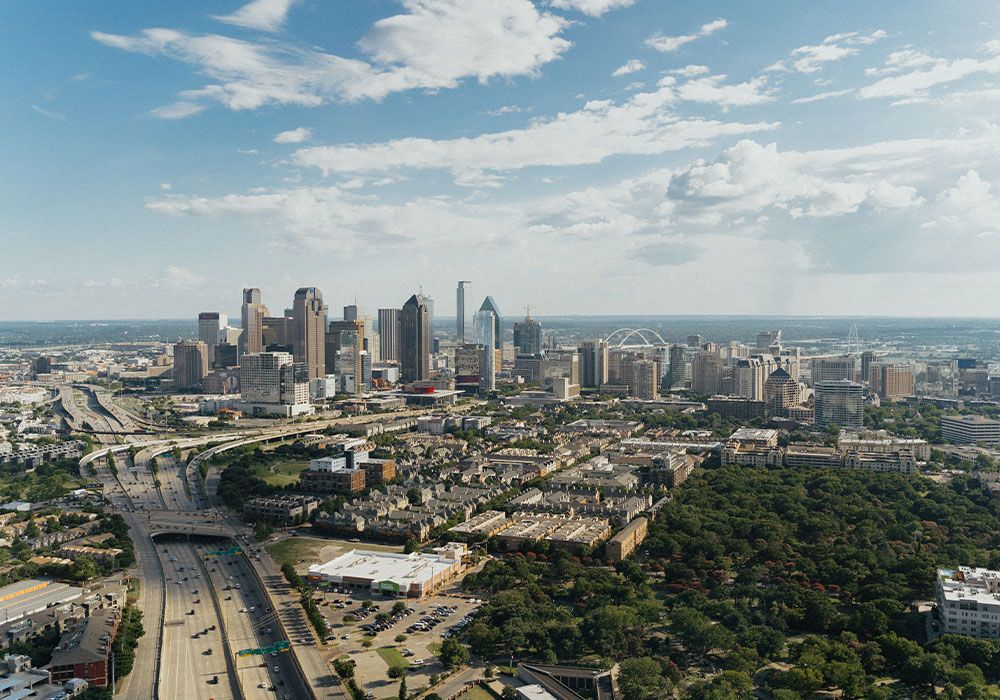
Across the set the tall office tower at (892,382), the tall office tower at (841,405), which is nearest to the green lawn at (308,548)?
the tall office tower at (841,405)

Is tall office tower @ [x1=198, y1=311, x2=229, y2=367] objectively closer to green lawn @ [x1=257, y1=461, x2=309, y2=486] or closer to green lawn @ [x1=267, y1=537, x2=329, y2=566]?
green lawn @ [x1=257, y1=461, x2=309, y2=486]

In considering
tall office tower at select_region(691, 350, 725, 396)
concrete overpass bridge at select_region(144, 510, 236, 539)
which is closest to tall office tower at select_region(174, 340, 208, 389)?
tall office tower at select_region(691, 350, 725, 396)

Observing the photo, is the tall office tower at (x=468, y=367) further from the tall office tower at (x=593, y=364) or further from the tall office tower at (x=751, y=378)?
the tall office tower at (x=751, y=378)

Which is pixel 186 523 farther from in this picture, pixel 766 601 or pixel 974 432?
pixel 974 432

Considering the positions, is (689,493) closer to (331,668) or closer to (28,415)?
(331,668)

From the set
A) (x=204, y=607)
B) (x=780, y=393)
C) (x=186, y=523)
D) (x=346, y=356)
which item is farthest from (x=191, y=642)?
(x=346, y=356)
